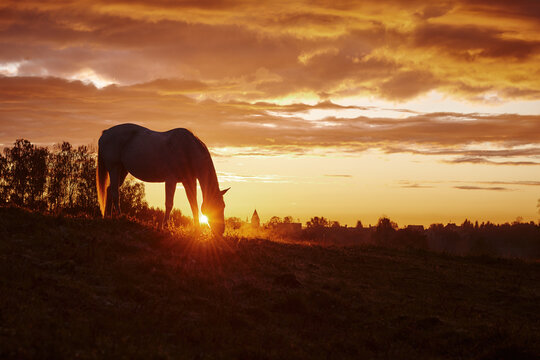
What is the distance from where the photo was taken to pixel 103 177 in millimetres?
20375

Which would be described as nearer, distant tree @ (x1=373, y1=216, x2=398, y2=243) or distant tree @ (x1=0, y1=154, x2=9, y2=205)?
distant tree @ (x1=0, y1=154, x2=9, y2=205)

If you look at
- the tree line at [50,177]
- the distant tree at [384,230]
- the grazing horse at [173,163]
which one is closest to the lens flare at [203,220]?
the grazing horse at [173,163]

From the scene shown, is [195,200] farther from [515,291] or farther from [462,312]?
[515,291]

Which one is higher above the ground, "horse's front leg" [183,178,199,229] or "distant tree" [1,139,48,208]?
"distant tree" [1,139,48,208]

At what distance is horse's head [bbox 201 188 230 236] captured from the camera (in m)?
18.3

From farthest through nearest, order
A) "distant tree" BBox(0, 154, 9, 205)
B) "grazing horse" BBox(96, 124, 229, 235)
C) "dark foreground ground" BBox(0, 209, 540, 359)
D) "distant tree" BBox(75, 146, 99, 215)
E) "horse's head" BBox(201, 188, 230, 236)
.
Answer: "distant tree" BBox(75, 146, 99, 215) → "distant tree" BBox(0, 154, 9, 205) → "horse's head" BBox(201, 188, 230, 236) → "grazing horse" BBox(96, 124, 229, 235) → "dark foreground ground" BBox(0, 209, 540, 359)

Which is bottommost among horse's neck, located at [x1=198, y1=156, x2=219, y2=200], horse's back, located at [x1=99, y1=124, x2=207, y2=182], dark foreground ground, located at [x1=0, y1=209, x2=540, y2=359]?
dark foreground ground, located at [x1=0, y1=209, x2=540, y2=359]

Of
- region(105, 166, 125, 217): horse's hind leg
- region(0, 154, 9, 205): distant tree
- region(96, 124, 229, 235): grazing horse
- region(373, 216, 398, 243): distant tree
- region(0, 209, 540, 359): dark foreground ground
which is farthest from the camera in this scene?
region(373, 216, 398, 243): distant tree

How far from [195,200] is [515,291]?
12384 millimetres

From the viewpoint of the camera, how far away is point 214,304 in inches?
491

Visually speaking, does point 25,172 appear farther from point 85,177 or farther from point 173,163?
point 173,163

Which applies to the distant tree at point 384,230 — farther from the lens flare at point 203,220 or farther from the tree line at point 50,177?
the lens flare at point 203,220

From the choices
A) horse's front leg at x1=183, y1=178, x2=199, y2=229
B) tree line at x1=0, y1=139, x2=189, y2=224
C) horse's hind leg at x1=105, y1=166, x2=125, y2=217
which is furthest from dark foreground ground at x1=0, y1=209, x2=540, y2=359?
tree line at x1=0, y1=139, x2=189, y2=224

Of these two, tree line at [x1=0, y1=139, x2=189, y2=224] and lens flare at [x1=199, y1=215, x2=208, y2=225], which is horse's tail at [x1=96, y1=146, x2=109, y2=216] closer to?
lens flare at [x1=199, y1=215, x2=208, y2=225]
